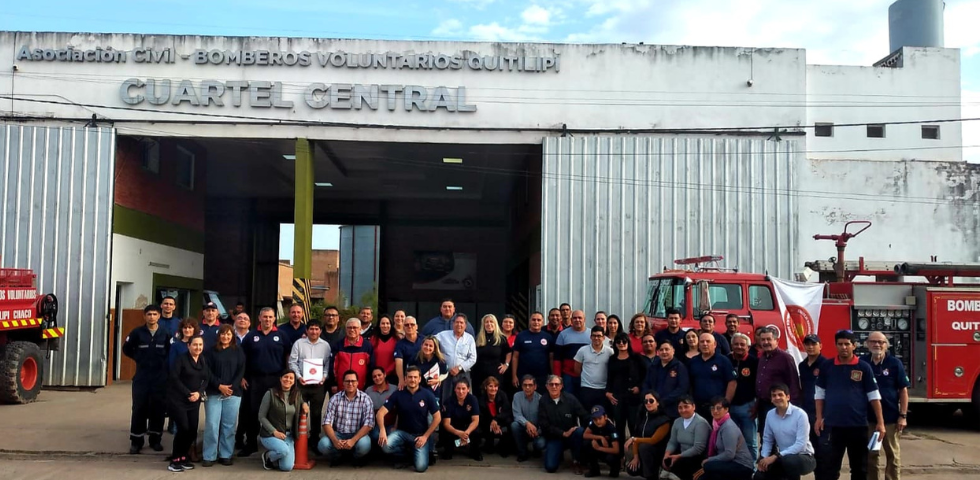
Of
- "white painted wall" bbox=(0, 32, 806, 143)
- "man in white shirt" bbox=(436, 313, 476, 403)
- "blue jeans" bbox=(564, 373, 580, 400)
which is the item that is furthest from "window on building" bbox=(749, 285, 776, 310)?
"white painted wall" bbox=(0, 32, 806, 143)

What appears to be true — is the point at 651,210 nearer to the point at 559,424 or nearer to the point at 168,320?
the point at 559,424

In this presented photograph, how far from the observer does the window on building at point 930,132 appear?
2252 centimetres

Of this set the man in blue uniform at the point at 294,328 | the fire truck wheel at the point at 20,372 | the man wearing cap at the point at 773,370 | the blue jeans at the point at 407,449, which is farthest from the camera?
the fire truck wheel at the point at 20,372

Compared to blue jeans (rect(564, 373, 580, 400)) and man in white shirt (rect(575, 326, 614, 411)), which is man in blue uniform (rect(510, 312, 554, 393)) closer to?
blue jeans (rect(564, 373, 580, 400))

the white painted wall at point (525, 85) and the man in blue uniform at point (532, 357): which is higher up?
the white painted wall at point (525, 85)

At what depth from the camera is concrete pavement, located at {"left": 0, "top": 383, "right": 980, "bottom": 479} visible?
28.3 feet

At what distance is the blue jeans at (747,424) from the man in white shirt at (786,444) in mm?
1089

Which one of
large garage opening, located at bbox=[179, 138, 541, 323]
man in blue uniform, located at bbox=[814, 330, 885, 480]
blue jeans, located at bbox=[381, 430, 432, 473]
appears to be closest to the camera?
man in blue uniform, located at bbox=[814, 330, 885, 480]

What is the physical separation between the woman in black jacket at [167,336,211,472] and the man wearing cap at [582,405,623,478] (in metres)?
4.12

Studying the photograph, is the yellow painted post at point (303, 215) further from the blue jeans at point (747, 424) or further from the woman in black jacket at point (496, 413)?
the blue jeans at point (747, 424)

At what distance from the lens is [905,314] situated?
11742 mm

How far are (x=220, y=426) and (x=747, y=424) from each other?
5.69 meters

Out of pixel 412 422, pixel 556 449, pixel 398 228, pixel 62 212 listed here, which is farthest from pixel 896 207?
pixel 398 228

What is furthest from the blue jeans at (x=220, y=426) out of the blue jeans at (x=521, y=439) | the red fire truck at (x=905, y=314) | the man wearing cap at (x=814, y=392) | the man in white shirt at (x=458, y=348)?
the man wearing cap at (x=814, y=392)
